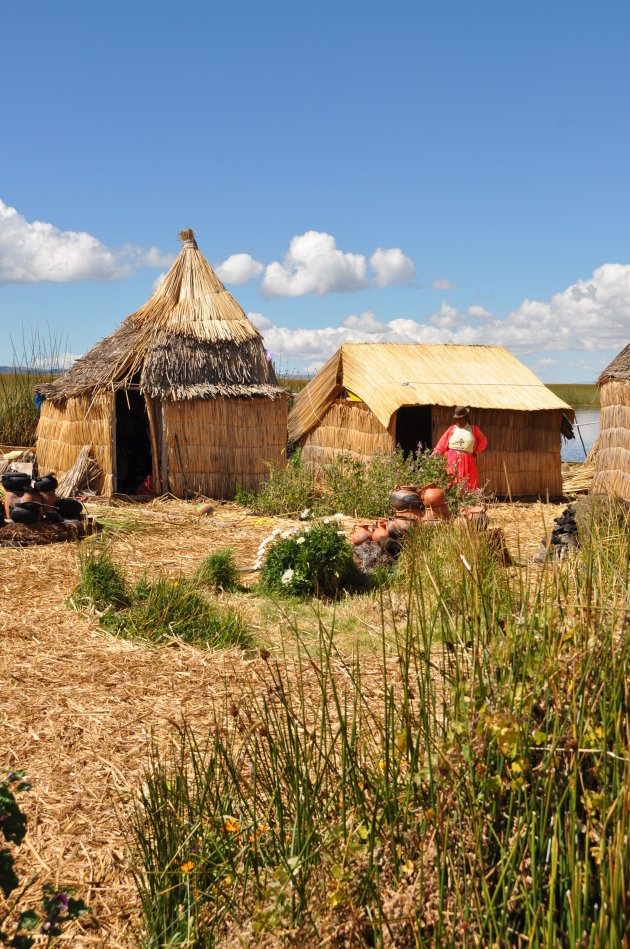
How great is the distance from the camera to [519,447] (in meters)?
14.0

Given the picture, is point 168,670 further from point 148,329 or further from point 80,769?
point 148,329

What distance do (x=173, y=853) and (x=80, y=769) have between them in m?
1.40

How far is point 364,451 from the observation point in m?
13.6

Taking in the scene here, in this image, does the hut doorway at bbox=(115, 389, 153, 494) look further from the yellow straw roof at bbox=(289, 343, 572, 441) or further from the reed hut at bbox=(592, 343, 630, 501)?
the reed hut at bbox=(592, 343, 630, 501)

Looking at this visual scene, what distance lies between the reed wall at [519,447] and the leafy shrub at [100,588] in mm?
7989

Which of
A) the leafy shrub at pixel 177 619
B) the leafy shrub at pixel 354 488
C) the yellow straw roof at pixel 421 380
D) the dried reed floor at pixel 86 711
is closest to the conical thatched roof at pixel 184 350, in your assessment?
the yellow straw roof at pixel 421 380

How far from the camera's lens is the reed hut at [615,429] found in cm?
1223

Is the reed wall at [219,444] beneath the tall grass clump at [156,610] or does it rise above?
above

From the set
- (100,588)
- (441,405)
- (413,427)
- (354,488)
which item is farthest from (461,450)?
(413,427)

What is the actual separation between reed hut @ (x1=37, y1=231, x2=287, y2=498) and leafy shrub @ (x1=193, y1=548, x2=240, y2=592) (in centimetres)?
584

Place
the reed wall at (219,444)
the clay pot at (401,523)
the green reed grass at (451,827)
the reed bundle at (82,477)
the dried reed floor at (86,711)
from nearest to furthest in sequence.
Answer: the green reed grass at (451,827), the dried reed floor at (86,711), the clay pot at (401,523), the reed bundle at (82,477), the reed wall at (219,444)

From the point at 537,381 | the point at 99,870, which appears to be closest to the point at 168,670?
the point at 99,870

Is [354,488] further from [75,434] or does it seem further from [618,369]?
[75,434]

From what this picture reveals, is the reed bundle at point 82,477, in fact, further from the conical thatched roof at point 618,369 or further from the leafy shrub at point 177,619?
the conical thatched roof at point 618,369
